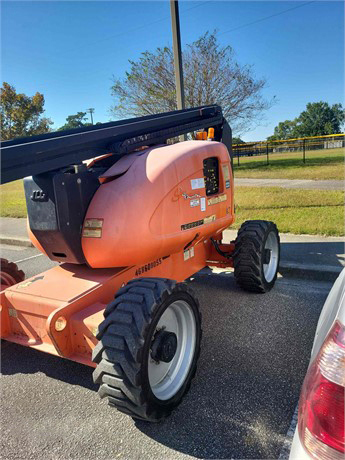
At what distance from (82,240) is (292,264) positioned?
344 cm

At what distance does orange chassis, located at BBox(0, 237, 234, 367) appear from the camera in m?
2.65

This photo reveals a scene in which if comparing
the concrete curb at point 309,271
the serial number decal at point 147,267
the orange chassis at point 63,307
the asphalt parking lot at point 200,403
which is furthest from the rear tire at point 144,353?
the concrete curb at point 309,271

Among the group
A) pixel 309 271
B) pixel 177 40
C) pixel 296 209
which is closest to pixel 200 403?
pixel 309 271

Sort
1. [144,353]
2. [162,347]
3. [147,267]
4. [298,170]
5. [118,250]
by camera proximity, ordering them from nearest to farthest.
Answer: [144,353], [162,347], [118,250], [147,267], [298,170]

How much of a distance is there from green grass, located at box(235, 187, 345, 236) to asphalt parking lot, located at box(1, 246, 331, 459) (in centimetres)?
341

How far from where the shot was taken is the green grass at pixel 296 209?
280 inches

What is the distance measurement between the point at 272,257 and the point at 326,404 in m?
3.87

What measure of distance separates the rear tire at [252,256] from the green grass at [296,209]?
2644mm

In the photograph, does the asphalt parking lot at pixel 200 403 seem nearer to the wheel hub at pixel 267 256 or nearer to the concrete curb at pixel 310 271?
the wheel hub at pixel 267 256

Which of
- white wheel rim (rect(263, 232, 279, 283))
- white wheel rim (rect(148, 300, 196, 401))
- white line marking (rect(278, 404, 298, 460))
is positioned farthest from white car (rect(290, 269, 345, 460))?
white wheel rim (rect(263, 232, 279, 283))

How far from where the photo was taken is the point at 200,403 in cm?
272

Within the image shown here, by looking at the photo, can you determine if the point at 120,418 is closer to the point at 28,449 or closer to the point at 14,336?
the point at 28,449

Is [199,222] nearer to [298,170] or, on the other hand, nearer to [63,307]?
[63,307]

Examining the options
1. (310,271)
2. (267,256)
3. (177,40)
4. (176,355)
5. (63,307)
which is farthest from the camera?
(177,40)
